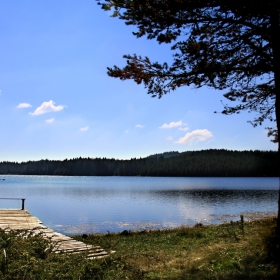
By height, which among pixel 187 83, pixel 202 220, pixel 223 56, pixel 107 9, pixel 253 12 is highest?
pixel 107 9

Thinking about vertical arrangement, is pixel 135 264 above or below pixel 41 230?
above

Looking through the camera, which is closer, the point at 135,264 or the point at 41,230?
the point at 135,264

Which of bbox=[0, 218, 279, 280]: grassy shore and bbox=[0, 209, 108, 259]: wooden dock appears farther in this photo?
bbox=[0, 209, 108, 259]: wooden dock

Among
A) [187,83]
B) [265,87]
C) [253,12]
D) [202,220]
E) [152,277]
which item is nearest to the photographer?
[152,277]

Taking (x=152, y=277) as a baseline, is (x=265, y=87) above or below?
above

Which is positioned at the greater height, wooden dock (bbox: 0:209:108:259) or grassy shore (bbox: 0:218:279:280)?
grassy shore (bbox: 0:218:279:280)

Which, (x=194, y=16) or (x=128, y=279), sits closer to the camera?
(x=128, y=279)

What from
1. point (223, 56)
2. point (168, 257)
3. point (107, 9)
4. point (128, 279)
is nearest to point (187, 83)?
point (223, 56)

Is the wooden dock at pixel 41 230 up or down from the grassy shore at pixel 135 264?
down

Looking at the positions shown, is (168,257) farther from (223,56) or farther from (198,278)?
(223,56)

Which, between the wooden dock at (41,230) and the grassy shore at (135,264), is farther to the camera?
the wooden dock at (41,230)

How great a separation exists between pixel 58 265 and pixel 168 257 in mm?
5201

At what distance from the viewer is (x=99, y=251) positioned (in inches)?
412

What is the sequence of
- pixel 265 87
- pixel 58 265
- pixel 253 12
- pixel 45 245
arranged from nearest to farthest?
pixel 58 265, pixel 45 245, pixel 253 12, pixel 265 87
